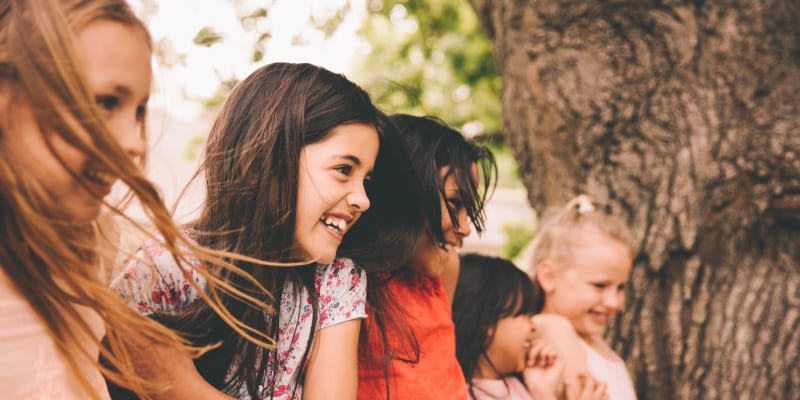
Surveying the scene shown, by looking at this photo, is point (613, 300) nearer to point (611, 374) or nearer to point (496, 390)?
point (611, 374)

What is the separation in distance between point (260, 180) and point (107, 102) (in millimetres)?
668

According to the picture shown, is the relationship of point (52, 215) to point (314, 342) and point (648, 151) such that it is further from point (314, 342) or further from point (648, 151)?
point (648, 151)

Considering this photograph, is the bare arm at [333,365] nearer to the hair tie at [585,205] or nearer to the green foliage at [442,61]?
the hair tie at [585,205]

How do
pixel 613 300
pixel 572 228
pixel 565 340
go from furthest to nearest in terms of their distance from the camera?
pixel 572 228 < pixel 613 300 < pixel 565 340

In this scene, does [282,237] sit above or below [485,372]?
above

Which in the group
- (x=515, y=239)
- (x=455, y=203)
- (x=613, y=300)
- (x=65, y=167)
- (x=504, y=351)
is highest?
(x=65, y=167)

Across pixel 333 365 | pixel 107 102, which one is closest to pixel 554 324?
pixel 333 365

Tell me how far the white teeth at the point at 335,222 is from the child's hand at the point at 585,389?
140 cm

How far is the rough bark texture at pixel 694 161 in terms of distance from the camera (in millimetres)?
2906

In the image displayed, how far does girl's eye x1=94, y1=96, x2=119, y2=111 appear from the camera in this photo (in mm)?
1243

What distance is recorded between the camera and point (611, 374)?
2.95 metres

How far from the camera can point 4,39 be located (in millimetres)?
1140

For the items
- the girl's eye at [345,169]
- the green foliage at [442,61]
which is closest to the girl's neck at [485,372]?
the girl's eye at [345,169]

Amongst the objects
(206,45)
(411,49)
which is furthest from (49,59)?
(411,49)
